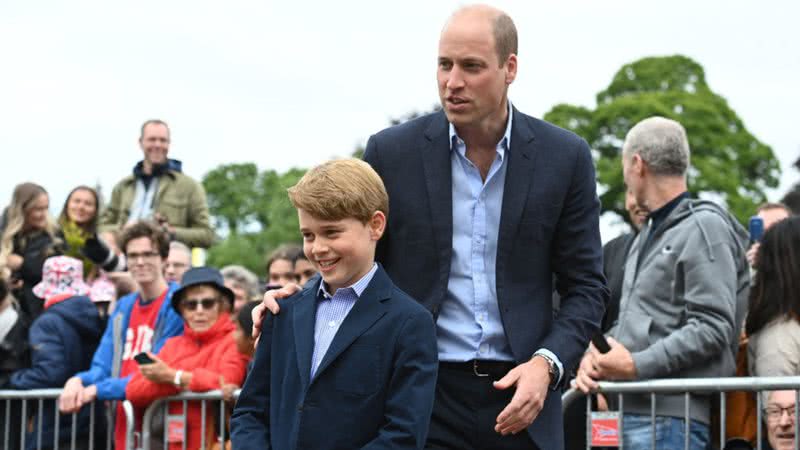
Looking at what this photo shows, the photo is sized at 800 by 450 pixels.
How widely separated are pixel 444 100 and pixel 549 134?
0.41m

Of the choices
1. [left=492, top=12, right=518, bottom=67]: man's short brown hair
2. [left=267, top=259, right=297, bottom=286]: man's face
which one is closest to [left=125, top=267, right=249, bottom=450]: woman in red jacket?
[left=267, top=259, right=297, bottom=286]: man's face

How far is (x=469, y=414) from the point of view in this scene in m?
3.84

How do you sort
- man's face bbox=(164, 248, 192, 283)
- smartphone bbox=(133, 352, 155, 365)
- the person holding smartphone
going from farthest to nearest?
man's face bbox=(164, 248, 192, 283) → the person holding smartphone → smartphone bbox=(133, 352, 155, 365)

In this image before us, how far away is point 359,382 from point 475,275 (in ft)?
1.95

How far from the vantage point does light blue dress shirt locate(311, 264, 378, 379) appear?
3.62 metres

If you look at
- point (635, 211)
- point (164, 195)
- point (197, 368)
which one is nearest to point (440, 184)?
point (635, 211)

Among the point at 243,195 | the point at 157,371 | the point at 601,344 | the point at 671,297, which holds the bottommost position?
the point at 157,371

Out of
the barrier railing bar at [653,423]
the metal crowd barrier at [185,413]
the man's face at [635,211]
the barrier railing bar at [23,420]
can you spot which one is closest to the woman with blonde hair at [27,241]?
the barrier railing bar at [23,420]

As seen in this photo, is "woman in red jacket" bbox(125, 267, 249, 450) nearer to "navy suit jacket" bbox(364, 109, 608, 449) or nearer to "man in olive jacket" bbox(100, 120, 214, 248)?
"man in olive jacket" bbox(100, 120, 214, 248)

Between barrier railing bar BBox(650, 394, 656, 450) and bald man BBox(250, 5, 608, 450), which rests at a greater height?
bald man BBox(250, 5, 608, 450)

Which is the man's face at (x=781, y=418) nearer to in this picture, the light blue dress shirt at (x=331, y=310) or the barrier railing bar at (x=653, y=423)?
the barrier railing bar at (x=653, y=423)

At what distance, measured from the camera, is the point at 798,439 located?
5.33 m

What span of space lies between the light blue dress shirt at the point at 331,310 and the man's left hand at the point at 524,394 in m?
0.49

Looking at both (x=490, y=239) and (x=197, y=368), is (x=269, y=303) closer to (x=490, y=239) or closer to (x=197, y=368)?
(x=490, y=239)
